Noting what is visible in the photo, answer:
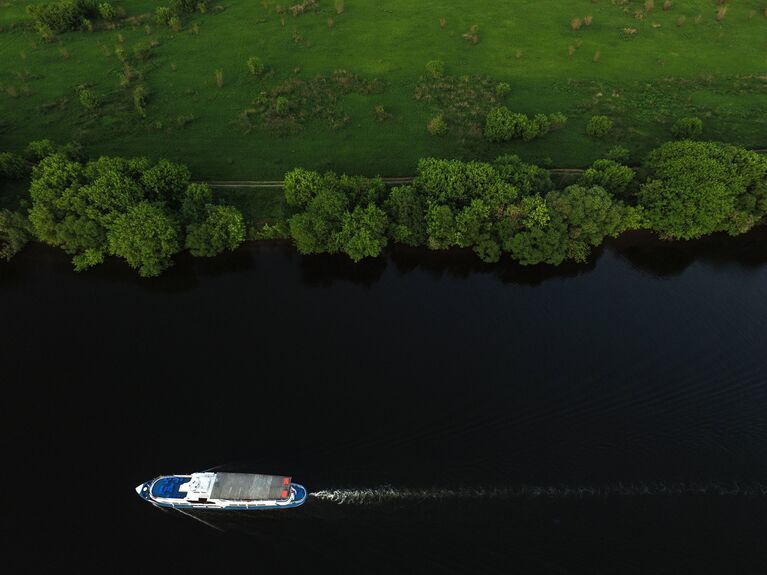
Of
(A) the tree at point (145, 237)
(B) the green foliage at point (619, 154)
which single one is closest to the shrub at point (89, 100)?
(A) the tree at point (145, 237)

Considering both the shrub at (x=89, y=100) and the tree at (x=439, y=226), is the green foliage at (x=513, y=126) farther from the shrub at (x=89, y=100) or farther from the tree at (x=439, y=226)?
the shrub at (x=89, y=100)

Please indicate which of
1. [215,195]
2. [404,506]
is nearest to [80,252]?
[215,195]

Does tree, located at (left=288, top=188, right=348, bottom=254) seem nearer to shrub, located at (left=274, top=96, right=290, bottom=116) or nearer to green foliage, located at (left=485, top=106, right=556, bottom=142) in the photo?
shrub, located at (left=274, top=96, right=290, bottom=116)

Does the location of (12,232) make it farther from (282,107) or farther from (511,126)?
(511,126)

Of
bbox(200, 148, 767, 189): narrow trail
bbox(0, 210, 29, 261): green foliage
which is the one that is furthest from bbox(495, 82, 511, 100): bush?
bbox(0, 210, 29, 261): green foliage

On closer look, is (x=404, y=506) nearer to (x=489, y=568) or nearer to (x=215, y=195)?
(x=489, y=568)

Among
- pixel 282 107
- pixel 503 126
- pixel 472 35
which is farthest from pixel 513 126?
pixel 282 107
